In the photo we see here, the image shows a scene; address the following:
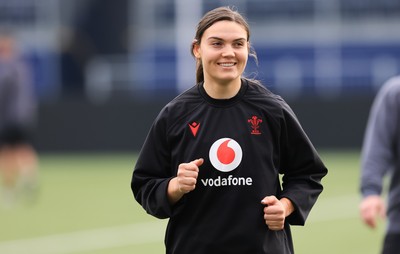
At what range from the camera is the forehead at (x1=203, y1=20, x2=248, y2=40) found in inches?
225

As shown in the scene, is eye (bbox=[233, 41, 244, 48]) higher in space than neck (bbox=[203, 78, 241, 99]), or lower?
higher

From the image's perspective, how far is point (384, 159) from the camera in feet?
23.4

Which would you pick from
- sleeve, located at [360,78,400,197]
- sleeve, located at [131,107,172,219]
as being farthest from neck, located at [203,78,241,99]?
sleeve, located at [360,78,400,197]

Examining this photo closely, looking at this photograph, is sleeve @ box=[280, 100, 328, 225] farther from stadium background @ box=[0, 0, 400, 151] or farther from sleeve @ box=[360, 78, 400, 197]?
stadium background @ box=[0, 0, 400, 151]

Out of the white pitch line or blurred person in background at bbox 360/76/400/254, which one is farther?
the white pitch line

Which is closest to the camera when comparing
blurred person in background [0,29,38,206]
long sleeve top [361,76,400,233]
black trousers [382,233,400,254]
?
black trousers [382,233,400,254]

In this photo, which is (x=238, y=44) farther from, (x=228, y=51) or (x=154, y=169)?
(x=154, y=169)

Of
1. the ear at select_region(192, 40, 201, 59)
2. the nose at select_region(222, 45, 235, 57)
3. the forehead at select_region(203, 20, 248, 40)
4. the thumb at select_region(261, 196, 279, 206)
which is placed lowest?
the thumb at select_region(261, 196, 279, 206)

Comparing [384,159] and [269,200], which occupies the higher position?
[269,200]

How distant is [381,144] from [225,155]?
173 centimetres

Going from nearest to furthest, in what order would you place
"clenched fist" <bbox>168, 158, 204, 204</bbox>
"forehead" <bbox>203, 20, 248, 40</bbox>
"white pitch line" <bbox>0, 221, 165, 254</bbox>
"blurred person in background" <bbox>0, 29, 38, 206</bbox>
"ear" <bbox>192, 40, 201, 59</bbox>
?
1. "clenched fist" <bbox>168, 158, 204, 204</bbox>
2. "forehead" <bbox>203, 20, 248, 40</bbox>
3. "ear" <bbox>192, 40, 201, 59</bbox>
4. "white pitch line" <bbox>0, 221, 165, 254</bbox>
5. "blurred person in background" <bbox>0, 29, 38, 206</bbox>

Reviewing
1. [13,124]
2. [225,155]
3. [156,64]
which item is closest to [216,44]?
[225,155]

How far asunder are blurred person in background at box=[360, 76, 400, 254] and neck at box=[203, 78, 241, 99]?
158 cm

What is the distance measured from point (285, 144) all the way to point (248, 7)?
1061 inches
